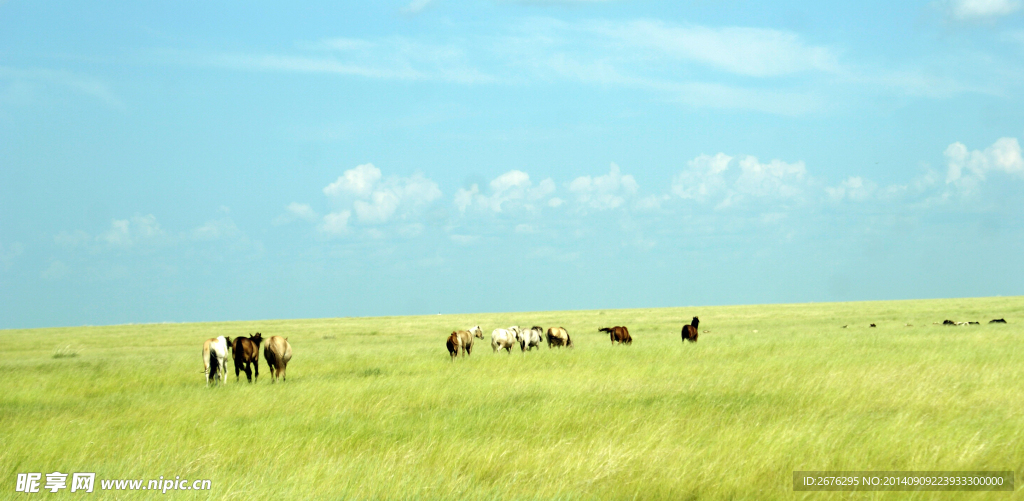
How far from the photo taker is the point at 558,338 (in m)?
27.2

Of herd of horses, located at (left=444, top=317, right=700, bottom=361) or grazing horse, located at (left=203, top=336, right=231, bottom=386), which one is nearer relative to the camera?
grazing horse, located at (left=203, top=336, right=231, bottom=386)

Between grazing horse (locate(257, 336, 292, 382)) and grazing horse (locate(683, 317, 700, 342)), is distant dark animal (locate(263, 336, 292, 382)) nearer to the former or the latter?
grazing horse (locate(257, 336, 292, 382))

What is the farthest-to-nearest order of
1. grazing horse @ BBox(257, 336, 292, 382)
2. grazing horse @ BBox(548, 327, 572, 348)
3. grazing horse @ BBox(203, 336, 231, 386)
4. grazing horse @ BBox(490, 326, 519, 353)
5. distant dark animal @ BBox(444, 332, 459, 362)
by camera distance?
grazing horse @ BBox(548, 327, 572, 348)
grazing horse @ BBox(490, 326, 519, 353)
distant dark animal @ BBox(444, 332, 459, 362)
grazing horse @ BBox(257, 336, 292, 382)
grazing horse @ BBox(203, 336, 231, 386)

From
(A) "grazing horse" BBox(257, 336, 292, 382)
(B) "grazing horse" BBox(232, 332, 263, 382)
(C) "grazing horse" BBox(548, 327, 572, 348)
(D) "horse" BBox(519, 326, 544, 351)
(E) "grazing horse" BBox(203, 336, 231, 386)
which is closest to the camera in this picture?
(E) "grazing horse" BBox(203, 336, 231, 386)

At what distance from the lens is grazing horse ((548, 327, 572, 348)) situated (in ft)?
88.8

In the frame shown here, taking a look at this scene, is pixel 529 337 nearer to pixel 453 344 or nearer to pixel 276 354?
pixel 453 344

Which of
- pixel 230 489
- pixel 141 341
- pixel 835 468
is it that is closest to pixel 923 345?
pixel 835 468

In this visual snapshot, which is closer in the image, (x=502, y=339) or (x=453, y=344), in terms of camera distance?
(x=453, y=344)

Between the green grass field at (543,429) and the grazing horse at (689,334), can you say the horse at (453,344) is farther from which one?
the grazing horse at (689,334)

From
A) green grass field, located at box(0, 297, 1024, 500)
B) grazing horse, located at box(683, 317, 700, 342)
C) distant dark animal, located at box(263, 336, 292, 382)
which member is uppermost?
distant dark animal, located at box(263, 336, 292, 382)

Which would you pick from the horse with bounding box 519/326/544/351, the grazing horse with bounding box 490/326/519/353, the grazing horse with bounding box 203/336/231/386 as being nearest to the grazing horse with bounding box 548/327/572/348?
the horse with bounding box 519/326/544/351

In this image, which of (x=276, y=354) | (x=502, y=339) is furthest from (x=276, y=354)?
(x=502, y=339)

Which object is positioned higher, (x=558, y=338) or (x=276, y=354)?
(x=276, y=354)

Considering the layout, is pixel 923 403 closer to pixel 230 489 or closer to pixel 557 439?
pixel 557 439
